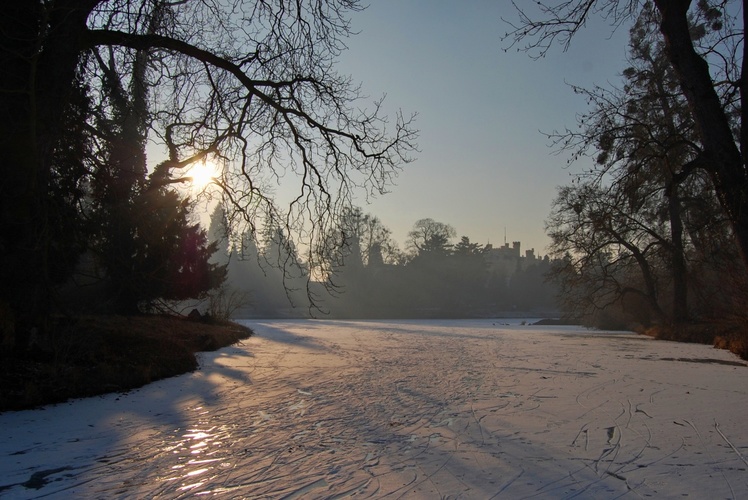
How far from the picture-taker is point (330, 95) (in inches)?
390

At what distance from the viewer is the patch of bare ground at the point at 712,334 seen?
14776 mm

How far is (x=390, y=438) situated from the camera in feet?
18.9

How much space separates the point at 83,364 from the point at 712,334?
68.1 feet

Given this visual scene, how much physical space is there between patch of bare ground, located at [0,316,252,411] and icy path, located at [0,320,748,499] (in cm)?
32

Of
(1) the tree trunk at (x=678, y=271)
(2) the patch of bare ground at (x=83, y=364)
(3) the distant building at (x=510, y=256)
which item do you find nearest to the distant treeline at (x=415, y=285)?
(3) the distant building at (x=510, y=256)

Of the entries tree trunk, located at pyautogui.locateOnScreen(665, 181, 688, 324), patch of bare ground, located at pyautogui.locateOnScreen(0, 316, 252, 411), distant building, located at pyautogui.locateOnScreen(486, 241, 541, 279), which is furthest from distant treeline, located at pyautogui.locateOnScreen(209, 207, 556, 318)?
patch of bare ground, located at pyautogui.locateOnScreen(0, 316, 252, 411)

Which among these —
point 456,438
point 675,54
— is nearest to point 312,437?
point 456,438

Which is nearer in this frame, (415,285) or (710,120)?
(710,120)

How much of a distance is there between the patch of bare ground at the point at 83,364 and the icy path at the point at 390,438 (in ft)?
1.04

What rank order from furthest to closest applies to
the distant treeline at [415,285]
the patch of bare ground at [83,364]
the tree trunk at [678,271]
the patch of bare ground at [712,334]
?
1. the distant treeline at [415,285]
2. the tree trunk at [678,271]
3. the patch of bare ground at [712,334]
4. the patch of bare ground at [83,364]

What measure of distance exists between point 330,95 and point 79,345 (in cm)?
617

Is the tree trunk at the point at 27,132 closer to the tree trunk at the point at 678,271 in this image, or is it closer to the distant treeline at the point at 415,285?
the tree trunk at the point at 678,271

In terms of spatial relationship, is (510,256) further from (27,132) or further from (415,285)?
(27,132)

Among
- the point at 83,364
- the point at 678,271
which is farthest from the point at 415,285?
the point at 83,364
